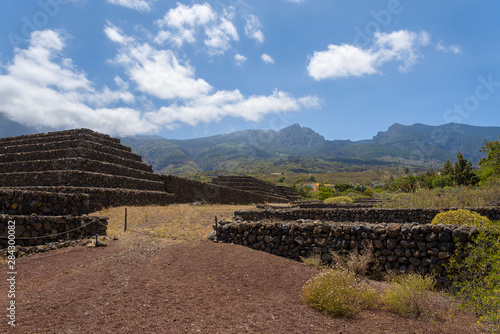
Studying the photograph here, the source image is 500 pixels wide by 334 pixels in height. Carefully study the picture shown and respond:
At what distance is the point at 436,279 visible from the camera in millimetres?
6188

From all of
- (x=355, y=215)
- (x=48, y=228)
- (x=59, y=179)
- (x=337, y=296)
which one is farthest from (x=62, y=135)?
(x=337, y=296)

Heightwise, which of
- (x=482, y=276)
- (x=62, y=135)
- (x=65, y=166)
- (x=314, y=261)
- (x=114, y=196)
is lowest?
(x=314, y=261)

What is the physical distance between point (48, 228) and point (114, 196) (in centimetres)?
958

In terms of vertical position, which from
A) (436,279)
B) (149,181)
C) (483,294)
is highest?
(149,181)

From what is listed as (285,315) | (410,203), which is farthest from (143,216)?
(410,203)

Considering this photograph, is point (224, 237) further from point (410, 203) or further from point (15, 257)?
point (410, 203)

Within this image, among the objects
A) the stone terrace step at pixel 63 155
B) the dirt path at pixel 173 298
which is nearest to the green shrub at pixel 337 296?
the dirt path at pixel 173 298

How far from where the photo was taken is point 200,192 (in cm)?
3012

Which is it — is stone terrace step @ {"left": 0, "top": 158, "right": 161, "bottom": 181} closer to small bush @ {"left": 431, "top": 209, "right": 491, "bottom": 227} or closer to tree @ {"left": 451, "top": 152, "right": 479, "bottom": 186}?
small bush @ {"left": 431, "top": 209, "right": 491, "bottom": 227}

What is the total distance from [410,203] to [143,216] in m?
18.8

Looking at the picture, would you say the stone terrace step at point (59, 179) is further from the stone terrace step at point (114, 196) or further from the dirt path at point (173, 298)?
the dirt path at point (173, 298)

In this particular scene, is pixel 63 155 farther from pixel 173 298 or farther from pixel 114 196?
pixel 173 298

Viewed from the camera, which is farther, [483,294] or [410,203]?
[410,203]

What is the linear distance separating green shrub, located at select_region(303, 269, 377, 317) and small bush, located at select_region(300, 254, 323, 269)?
6.64ft
